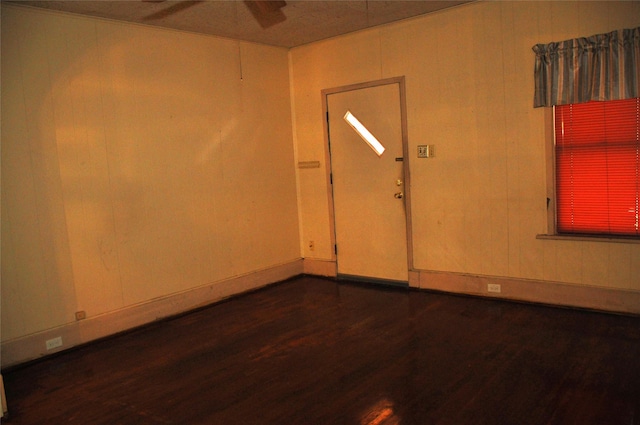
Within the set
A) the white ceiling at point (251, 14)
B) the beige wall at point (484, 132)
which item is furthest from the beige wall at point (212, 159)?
the white ceiling at point (251, 14)

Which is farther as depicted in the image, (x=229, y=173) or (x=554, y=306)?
(x=229, y=173)

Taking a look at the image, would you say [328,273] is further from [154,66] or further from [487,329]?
[154,66]

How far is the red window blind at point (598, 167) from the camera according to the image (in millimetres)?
3898

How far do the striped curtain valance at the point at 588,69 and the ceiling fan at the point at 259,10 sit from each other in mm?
2246

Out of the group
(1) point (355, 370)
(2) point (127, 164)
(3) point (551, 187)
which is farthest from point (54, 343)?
(3) point (551, 187)

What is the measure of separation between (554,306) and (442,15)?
2867 mm

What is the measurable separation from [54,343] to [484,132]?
13.4 feet

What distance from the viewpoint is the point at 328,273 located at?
5879 mm

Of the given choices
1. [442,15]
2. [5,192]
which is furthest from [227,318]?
[442,15]

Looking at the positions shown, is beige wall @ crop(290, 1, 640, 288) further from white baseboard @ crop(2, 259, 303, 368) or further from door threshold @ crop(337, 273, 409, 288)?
white baseboard @ crop(2, 259, 303, 368)

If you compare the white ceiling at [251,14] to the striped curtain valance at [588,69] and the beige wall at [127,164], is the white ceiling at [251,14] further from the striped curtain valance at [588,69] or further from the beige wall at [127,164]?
the striped curtain valance at [588,69]

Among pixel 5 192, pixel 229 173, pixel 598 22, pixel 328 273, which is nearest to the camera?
pixel 5 192

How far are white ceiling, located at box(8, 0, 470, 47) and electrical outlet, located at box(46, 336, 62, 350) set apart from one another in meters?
2.58

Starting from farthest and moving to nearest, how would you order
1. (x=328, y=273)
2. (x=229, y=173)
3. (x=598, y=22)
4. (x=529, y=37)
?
(x=328, y=273)
(x=229, y=173)
(x=529, y=37)
(x=598, y=22)
